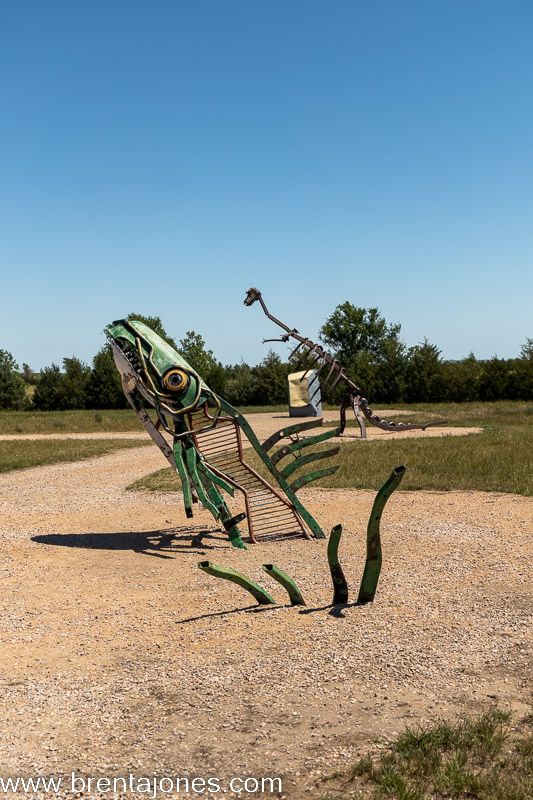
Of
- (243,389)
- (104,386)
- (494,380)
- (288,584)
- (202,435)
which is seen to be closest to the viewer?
(288,584)

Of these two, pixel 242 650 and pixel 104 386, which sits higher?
pixel 104 386

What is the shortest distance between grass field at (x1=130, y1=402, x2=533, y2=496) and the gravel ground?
2855 mm

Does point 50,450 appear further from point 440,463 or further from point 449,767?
point 449,767

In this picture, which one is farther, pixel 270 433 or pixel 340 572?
pixel 270 433

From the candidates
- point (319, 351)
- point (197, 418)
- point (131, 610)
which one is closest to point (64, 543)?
point (197, 418)

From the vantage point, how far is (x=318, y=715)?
433 centimetres

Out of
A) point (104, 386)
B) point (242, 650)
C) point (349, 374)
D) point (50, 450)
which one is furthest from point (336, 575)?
point (104, 386)

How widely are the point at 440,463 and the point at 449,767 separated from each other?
11140 mm

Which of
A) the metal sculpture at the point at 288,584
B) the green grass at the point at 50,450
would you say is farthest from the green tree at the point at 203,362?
the metal sculpture at the point at 288,584

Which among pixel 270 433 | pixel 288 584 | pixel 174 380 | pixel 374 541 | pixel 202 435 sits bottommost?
pixel 288 584

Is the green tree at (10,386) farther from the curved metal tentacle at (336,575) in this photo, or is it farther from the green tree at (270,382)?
the curved metal tentacle at (336,575)

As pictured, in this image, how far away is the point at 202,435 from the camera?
348 inches

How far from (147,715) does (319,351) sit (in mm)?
5121

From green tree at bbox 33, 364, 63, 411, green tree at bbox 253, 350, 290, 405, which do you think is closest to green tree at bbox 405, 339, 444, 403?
green tree at bbox 253, 350, 290, 405
